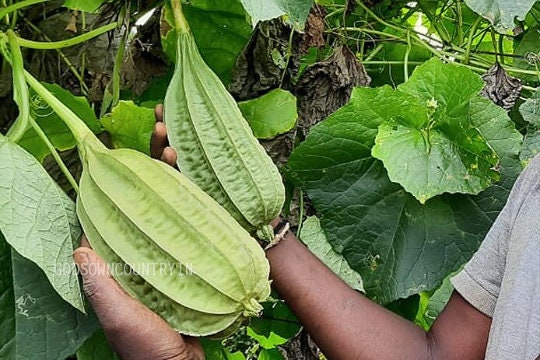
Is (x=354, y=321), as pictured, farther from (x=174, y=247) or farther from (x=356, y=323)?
(x=174, y=247)

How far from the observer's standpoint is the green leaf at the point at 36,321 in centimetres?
86

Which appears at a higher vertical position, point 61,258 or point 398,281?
point 61,258

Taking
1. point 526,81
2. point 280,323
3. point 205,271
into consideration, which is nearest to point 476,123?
point 526,81

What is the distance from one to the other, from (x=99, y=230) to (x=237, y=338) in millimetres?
1243

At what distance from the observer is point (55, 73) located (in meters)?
1.25

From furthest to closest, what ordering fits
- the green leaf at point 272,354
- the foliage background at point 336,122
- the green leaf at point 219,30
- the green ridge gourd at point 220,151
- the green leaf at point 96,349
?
1. the green leaf at point 272,354
2. the green leaf at point 219,30
3. the foliage background at point 336,122
4. the green leaf at point 96,349
5. the green ridge gourd at point 220,151

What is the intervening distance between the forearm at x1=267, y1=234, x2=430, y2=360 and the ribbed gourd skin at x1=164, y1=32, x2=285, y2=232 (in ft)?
0.42

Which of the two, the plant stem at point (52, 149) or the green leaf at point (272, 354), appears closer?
the plant stem at point (52, 149)

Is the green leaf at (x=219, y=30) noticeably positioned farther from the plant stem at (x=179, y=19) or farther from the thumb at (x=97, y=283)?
the thumb at (x=97, y=283)

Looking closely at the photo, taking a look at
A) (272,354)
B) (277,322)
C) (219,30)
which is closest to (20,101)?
(219,30)

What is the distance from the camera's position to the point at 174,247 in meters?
0.79

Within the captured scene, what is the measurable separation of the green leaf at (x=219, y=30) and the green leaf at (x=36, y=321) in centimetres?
46

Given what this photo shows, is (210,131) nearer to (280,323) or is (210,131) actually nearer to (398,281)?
(398,281)

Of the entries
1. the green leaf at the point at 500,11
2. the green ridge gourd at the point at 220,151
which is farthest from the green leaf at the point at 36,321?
the green leaf at the point at 500,11
